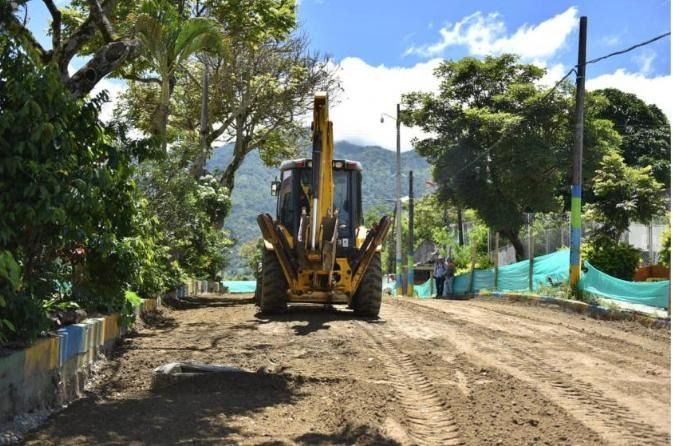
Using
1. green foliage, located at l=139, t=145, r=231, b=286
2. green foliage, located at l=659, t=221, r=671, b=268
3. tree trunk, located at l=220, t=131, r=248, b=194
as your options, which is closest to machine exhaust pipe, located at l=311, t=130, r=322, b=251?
green foliage, located at l=139, t=145, r=231, b=286

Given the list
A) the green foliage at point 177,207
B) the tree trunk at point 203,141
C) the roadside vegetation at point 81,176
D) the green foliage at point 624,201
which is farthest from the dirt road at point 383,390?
the green foliage at point 624,201

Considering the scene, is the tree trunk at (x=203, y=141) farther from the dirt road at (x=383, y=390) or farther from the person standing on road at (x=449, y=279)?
the person standing on road at (x=449, y=279)

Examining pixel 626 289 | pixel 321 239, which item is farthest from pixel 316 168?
pixel 626 289

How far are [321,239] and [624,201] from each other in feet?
43.8

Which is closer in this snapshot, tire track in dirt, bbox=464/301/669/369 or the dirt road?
the dirt road

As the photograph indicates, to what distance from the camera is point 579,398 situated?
6211 mm

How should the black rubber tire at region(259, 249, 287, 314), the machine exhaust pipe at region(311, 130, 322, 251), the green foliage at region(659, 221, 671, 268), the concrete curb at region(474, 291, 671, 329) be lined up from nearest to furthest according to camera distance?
the machine exhaust pipe at region(311, 130, 322, 251), the concrete curb at region(474, 291, 671, 329), the black rubber tire at region(259, 249, 287, 314), the green foliage at region(659, 221, 671, 268)

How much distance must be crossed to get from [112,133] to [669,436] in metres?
5.60

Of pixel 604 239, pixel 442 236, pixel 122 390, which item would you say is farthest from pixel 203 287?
pixel 442 236

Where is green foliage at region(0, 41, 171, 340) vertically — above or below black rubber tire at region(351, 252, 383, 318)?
above

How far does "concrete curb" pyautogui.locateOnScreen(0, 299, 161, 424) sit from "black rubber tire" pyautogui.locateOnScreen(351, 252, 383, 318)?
5.85 m

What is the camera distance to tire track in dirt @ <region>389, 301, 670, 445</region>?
5.07 m

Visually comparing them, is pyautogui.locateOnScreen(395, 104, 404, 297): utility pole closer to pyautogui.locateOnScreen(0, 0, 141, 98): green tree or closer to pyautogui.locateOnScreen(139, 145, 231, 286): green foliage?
pyautogui.locateOnScreen(139, 145, 231, 286): green foliage

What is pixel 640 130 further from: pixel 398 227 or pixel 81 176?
pixel 81 176
